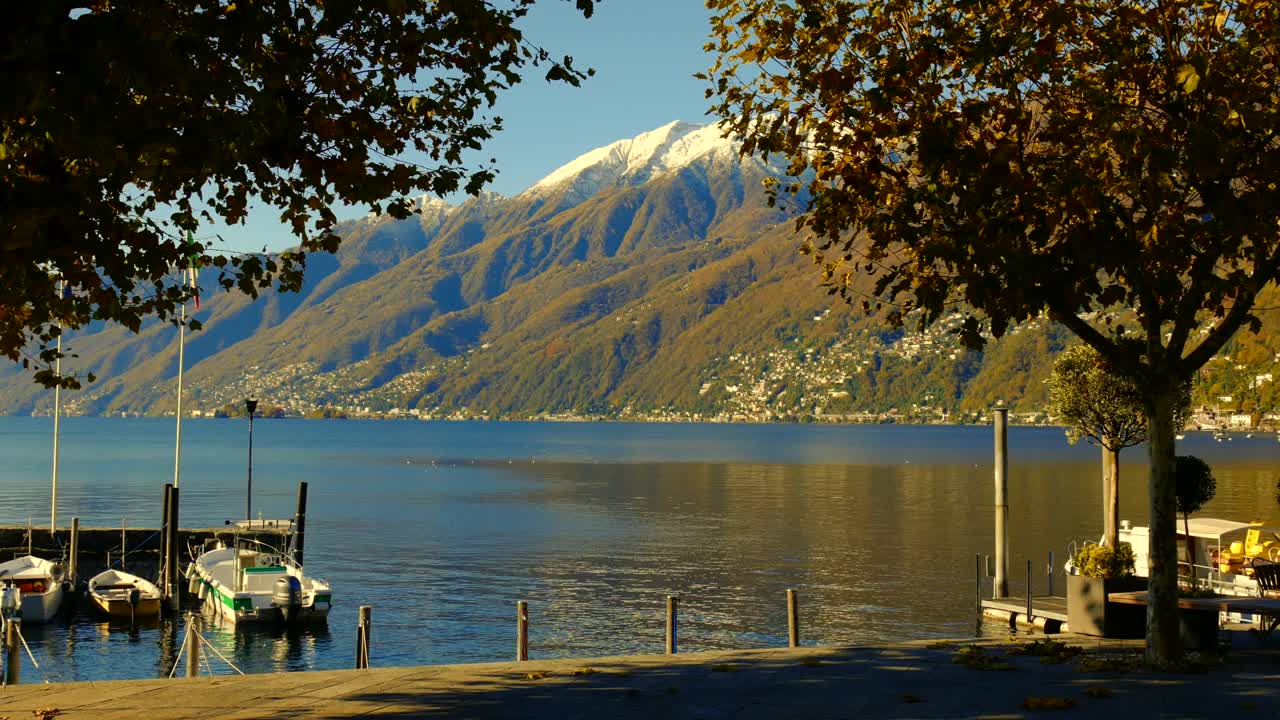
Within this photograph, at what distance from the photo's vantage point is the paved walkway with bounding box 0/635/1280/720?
1199 cm

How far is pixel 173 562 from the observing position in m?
45.0

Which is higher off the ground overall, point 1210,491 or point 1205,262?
point 1205,262

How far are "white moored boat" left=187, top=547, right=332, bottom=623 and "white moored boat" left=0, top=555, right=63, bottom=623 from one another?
502cm

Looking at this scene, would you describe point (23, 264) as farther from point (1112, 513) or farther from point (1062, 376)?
point (1062, 376)

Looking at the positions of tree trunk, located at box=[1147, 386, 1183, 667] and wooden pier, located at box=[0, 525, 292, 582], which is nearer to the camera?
tree trunk, located at box=[1147, 386, 1183, 667]

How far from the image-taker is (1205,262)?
13.2 m

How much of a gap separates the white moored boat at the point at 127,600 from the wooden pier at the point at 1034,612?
2838cm

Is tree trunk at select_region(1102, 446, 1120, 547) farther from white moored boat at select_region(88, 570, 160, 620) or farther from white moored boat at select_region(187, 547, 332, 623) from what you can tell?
white moored boat at select_region(88, 570, 160, 620)

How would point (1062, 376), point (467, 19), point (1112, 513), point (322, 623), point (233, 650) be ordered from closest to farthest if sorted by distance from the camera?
point (467, 19), point (1112, 513), point (1062, 376), point (233, 650), point (322, 623)

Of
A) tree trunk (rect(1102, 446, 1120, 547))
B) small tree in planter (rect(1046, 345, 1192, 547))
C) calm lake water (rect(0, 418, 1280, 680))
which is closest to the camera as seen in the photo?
tree trunk (rect(1102, 446, 1120, 547))

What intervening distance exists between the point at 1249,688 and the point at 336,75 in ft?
35.3

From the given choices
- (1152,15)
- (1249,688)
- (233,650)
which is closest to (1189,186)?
(1152,15)

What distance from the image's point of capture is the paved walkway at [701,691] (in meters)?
12.0

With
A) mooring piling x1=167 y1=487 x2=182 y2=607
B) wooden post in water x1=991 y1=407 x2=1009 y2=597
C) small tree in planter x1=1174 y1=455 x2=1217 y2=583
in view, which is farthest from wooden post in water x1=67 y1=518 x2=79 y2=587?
small tree in planter x1=1174 y1=455 x2=1217 y2=583
